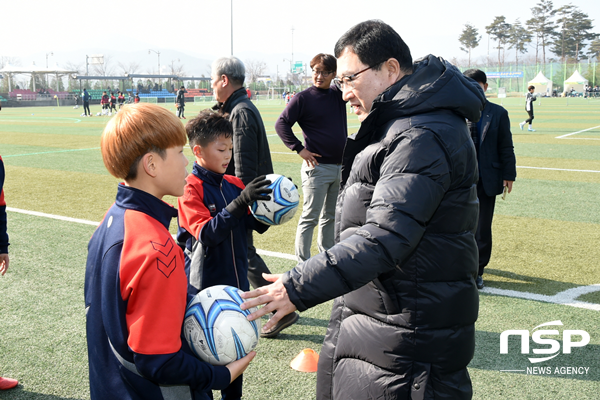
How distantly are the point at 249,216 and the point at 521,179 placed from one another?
960 centimetres

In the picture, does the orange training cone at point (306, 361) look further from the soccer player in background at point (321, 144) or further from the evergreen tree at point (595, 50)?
the evergreen tree at point (595, 50)

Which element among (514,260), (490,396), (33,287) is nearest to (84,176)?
(33,287)

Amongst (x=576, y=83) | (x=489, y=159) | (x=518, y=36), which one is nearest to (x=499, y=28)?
(x=518, y=36)

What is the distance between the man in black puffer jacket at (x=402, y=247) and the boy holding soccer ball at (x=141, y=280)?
376mm

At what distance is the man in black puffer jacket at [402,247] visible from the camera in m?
1.84

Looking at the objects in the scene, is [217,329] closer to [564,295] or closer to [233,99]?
[233,99]

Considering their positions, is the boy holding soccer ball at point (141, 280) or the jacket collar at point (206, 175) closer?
the boy holding soccer ball at point (141, 280)

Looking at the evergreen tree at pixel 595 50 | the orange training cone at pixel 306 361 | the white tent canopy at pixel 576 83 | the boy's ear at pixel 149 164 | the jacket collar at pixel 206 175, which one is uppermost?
the evergreen tree at pixel 595 50

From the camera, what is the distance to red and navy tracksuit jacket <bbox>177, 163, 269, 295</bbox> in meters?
3.15

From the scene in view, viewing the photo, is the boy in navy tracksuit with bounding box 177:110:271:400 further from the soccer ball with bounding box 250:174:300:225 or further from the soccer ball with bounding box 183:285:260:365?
A: the soccer ball with bounding box 183:285:260:365

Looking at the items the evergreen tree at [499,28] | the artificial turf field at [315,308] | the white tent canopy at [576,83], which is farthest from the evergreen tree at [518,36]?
the artificial turf field at [315,308]

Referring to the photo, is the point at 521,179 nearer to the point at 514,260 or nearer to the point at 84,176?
the point at 514,260

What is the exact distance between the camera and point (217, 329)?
6.67 ft

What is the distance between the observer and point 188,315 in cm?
207
